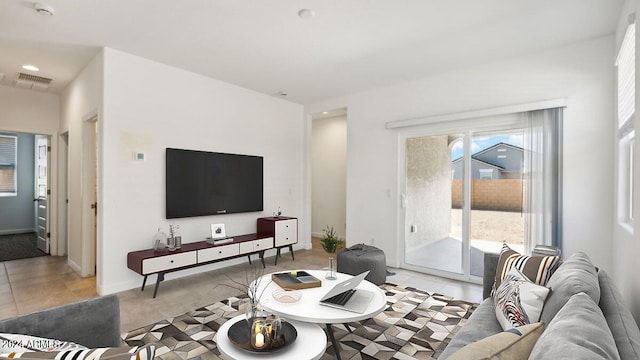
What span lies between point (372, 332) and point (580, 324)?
180 centimetres

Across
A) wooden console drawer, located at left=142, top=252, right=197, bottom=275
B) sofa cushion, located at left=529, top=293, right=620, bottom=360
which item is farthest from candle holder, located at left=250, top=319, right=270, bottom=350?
wooden console drawer, located at left=142, top=252, right=197, bottom=275

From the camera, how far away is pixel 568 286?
1413mm

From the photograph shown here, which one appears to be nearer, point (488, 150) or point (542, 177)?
point (542, 177)

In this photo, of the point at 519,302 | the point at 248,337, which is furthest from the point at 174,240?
the point at 519,302

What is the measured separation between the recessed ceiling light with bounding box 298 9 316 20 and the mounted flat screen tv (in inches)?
90.4

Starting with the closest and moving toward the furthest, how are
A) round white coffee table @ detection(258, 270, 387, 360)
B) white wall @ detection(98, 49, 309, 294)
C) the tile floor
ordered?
1. round white coffee table @ detection(258, 270, 387, 360)
2. the tile floor
3. white wall @ detection(98, 49, 309, 294)

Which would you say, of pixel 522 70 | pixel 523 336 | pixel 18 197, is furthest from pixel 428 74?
pixel 18 197

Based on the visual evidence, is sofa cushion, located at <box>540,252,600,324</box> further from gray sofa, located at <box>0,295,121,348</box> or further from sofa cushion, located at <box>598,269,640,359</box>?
gray sofa, located at <box>0,295,121,348</box>

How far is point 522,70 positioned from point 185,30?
11.8 feet

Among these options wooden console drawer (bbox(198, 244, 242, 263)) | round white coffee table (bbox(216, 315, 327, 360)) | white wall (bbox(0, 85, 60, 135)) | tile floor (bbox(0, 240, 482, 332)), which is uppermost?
white wall (bbox(0, 85, 60, 135))

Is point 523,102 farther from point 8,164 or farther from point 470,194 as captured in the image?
point 8,164

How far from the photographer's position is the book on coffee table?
241 cm

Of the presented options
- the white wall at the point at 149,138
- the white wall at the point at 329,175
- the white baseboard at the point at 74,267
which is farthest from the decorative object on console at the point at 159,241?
the white wall at the point at 329,175

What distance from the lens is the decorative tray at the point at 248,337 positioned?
5.07 feet
